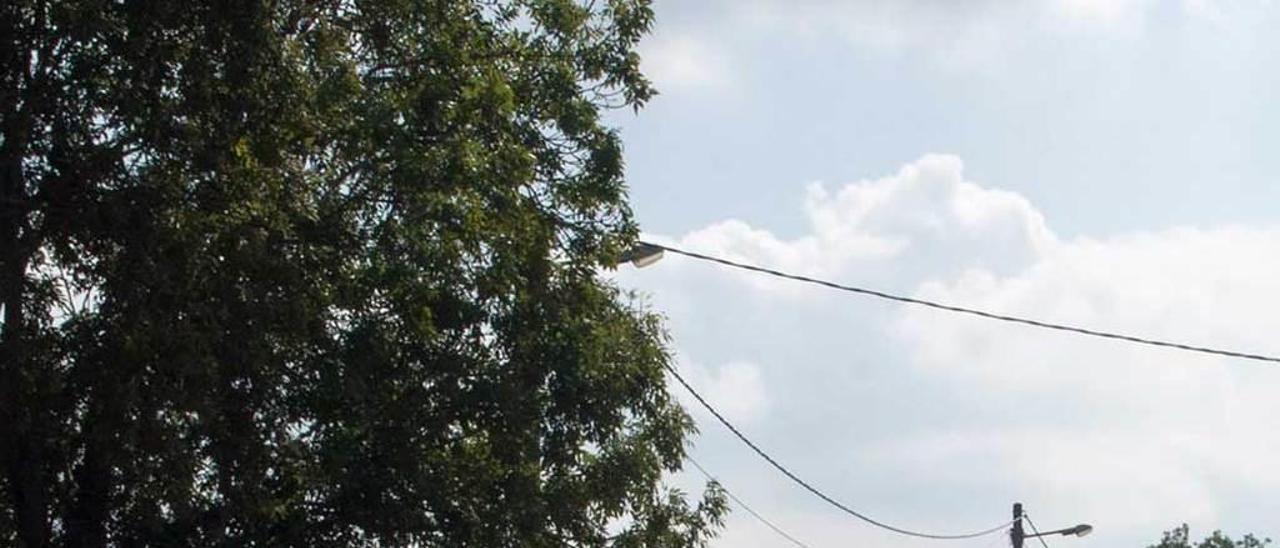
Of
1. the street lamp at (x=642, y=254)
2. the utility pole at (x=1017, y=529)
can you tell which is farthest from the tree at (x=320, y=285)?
the utility pole at (x=1017, y=529)

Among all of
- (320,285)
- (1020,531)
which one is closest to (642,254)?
(320,285)

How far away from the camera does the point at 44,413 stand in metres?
16.8

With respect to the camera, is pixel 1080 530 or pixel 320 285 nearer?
pixel 320 285

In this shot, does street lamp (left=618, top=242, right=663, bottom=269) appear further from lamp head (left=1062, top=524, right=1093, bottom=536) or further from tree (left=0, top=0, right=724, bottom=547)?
lamp head (left=1062, top=524, right=1093, bottom=536)

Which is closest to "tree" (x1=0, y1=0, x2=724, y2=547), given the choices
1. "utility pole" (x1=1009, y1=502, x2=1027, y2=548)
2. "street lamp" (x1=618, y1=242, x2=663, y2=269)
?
"street lamp" (x1=618, y1=242, x2=663, y2=269)

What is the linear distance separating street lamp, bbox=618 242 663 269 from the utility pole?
22649 millimetres

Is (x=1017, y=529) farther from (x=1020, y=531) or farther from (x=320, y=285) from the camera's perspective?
(x=320, y=285)

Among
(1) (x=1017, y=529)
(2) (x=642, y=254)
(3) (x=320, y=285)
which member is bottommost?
(3) (x=320, y=285)

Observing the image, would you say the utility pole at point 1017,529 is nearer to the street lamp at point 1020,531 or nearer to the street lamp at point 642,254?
the street lamp at point 1020,531

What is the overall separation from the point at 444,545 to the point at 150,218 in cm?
455

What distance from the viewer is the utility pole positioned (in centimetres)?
4103

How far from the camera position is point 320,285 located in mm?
17297

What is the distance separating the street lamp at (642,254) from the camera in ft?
66.0

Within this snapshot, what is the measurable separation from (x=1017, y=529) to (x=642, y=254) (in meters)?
22.9
